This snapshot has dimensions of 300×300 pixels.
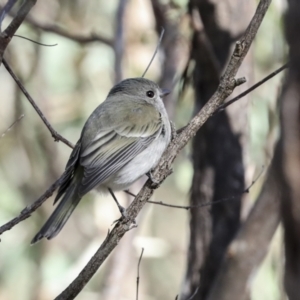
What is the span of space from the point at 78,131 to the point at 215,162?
237 centimetres

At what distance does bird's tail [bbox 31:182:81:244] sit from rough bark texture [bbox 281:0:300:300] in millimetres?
1948

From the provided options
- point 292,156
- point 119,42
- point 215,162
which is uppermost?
point 119,42

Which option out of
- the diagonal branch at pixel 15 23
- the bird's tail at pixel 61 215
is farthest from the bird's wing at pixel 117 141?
the diagonal branch at pixel 15 23

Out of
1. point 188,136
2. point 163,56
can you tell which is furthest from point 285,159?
point 163,56

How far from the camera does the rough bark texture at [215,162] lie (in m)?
4.18

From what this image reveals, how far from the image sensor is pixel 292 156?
3.53 ft

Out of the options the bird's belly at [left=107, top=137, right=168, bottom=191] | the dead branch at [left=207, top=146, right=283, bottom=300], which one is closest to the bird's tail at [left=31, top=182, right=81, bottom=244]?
the bird's belly at [left=107, top=137, right=168, bottom=191]

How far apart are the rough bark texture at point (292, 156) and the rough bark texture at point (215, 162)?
10.2ft

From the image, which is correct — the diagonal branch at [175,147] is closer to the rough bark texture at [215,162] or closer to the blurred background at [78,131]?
the rough bark texture at [215,162]

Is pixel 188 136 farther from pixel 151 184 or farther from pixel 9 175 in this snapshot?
pixel 9 175

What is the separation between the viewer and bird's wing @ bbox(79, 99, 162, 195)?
10.5 feet

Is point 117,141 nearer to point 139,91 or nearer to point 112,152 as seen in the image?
point 112,152

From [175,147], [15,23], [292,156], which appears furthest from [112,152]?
[292,156]

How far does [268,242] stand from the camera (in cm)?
329
